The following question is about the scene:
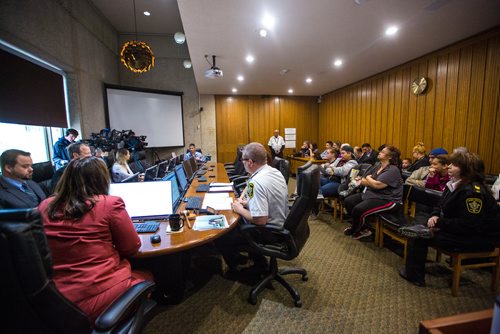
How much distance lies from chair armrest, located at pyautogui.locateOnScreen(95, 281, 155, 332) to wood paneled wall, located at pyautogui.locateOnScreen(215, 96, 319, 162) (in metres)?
7.88

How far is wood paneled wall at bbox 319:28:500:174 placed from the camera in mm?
3662

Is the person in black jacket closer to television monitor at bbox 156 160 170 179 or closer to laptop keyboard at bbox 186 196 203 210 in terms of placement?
laptop keyboard at bbox 186 196 203 210

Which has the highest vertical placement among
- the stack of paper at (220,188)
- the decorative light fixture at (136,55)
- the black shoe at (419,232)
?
the decorative light fixture at (136,55)

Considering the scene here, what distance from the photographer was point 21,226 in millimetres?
648

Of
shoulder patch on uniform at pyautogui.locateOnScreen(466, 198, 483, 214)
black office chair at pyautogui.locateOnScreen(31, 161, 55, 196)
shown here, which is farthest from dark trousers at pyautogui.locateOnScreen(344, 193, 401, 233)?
black office chair at pyautogui.locateOnScreen(31, 161, 55, 196)

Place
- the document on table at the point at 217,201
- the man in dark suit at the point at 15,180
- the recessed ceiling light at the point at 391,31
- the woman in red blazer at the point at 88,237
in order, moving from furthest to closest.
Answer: the recessed ceiling light at the point at 391,31 → the document on table at the point at 217,201 → the man in dark suit at the point at 15,180 → the woman in red blazer at the point at 88,237

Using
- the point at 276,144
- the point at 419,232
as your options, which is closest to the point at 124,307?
the point at 419,232

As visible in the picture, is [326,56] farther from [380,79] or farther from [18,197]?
[18,197]

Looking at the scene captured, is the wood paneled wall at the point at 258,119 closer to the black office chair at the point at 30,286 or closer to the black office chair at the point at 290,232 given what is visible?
the black office chair at the point at 290,232

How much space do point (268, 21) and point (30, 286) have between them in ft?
11.6

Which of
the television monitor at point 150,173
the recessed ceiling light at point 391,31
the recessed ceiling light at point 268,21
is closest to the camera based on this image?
the television monitor at point 150,173

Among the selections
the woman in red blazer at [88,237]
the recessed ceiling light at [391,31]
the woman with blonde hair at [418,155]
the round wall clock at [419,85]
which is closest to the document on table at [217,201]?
the woman in red blazer at [88,237]

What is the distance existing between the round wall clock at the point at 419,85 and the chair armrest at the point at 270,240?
191 inches

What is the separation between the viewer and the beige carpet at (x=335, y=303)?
1.69 metres
